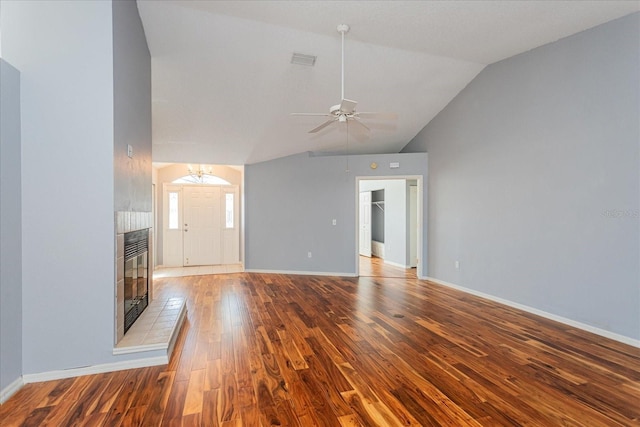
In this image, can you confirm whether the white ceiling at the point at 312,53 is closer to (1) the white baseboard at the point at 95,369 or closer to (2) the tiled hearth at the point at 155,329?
(2) the tiled hearth at the point at 155,329

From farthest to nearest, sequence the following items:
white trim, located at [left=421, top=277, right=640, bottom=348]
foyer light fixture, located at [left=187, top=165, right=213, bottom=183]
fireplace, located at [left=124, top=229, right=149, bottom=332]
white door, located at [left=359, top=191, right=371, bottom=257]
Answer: white door, located at [left=359, top=191, right=371, bottom=257]
foyer light fixture, located at [left=187, top=165, right=213, bottom=183]
white trim, located at [left=421, top=277, right=640, bottom=348]
fireplace, located at [left=124, top=229, right=149, bottom=332]

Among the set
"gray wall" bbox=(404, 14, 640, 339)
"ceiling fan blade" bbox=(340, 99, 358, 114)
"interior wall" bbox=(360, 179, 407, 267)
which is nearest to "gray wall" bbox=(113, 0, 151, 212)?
"ceiling fan blade" bbox=(340, 99, 358, 114)

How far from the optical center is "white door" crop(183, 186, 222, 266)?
7848 millimetres

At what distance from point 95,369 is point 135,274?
1.02 meters

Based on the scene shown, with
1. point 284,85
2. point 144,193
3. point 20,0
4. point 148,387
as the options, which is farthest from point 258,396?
point 284,85

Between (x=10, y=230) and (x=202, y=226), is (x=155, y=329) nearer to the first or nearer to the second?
(x=10, y=230)

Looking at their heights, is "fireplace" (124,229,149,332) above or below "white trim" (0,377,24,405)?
above

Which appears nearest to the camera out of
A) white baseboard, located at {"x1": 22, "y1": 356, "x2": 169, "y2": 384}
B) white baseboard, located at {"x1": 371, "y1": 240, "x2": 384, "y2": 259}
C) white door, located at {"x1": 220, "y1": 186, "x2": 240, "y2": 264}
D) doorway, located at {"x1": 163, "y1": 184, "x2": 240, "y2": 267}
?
white baseboard, located at {"x1": 22, "y1": 356, "x2": 169, "y2": 384}

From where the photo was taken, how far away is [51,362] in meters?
2.33

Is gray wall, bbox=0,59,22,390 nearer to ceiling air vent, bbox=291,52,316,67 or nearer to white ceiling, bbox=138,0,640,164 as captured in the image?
white ceiling, bbox=138,0,640,164

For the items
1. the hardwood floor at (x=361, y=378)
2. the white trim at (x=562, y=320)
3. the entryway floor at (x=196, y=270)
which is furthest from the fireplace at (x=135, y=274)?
the white trim at (x=562, y=320)

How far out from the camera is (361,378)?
93.7 inches

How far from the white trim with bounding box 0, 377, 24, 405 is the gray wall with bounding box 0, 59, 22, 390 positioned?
22 millimetres

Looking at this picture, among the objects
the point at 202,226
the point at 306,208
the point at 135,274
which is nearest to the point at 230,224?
the point at 202,226
